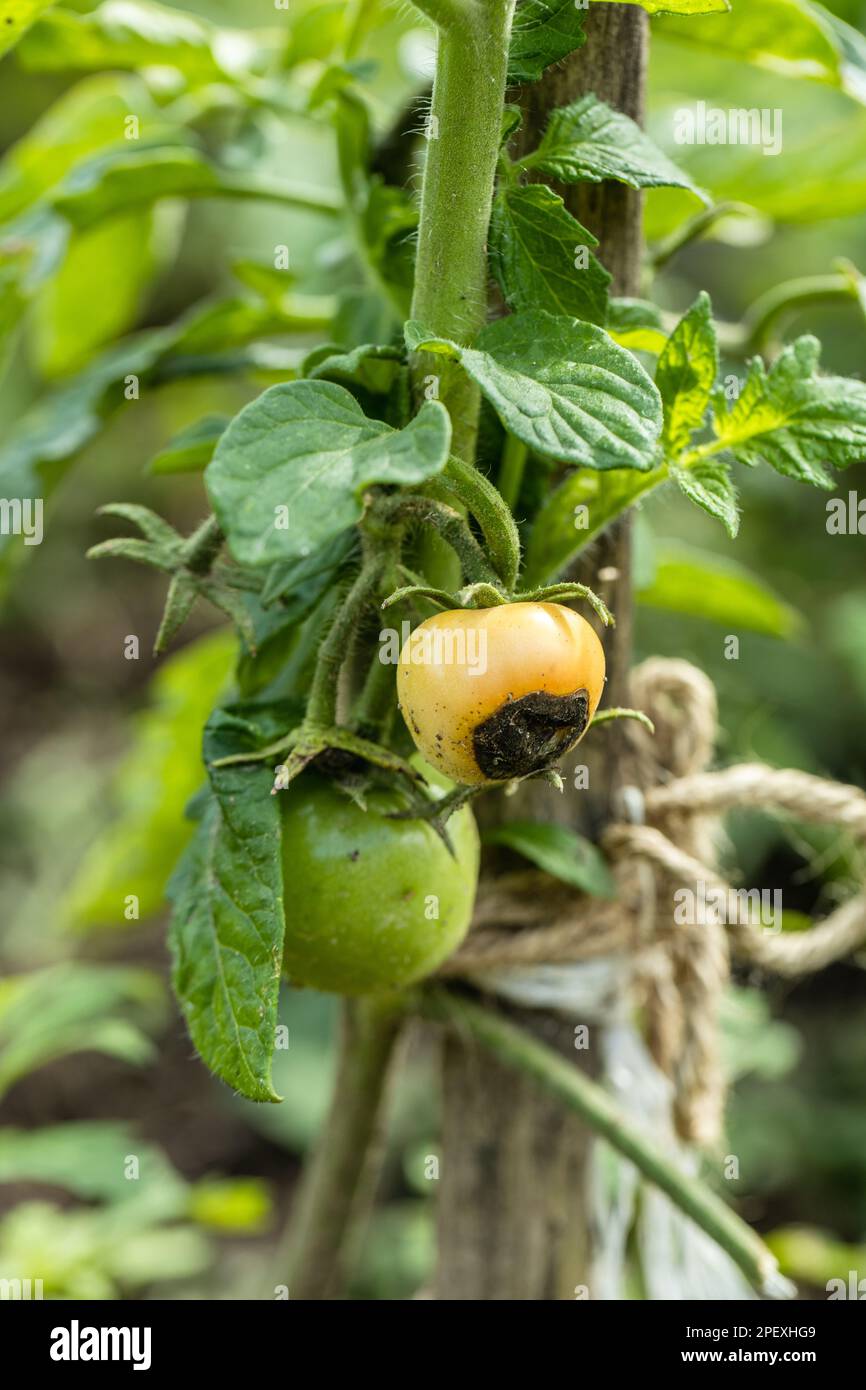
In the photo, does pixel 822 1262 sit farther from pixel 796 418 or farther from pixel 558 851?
pixel 796 418

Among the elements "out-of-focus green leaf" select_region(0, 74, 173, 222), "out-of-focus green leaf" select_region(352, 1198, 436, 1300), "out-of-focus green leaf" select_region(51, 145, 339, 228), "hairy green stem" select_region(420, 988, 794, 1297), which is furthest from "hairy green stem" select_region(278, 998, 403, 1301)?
"out-of-focus green leaf" select_region(352, 1198, 436, 1300)

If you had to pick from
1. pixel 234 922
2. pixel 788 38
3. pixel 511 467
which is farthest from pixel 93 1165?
pixel 788 38

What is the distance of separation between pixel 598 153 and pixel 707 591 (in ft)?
1.52

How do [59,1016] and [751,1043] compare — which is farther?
[751,1043]

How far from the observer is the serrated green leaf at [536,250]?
19.9 inches

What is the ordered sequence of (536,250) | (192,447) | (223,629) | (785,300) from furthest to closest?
(223,629) → (785,300) → (192,447) → (536,250)

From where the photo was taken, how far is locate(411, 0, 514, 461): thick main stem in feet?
1.55

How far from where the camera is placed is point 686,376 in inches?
20.6

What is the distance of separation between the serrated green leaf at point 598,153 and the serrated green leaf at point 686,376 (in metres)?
0.06

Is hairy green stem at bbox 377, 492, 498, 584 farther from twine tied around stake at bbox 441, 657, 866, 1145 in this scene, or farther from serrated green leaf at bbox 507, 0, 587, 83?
twine tied around stake at bbox 441, 657, 866, 1145

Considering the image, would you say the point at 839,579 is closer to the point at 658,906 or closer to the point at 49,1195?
the point at 658,906

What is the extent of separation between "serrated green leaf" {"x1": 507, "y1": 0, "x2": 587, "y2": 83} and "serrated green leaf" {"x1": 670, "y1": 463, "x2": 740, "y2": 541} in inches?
6.8

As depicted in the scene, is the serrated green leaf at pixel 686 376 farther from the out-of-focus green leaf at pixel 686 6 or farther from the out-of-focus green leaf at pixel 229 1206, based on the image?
the out-of-focus green leaf at pixel 229 1206

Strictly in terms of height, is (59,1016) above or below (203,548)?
below
